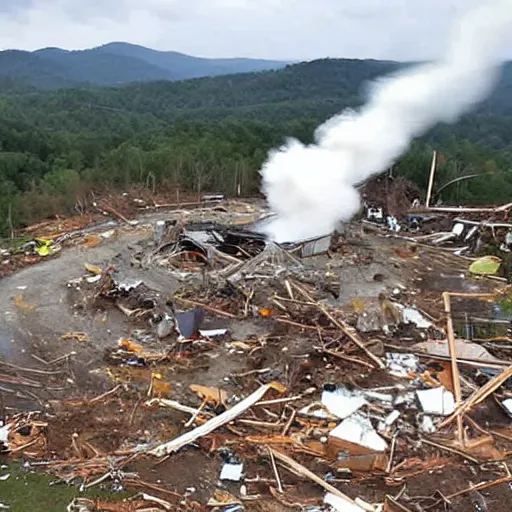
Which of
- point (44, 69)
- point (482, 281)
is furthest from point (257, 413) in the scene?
point (44, 69)

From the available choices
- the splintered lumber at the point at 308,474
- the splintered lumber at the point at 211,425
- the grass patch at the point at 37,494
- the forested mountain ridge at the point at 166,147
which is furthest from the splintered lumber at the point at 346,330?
the forested mountain ridge at the point at 166,147

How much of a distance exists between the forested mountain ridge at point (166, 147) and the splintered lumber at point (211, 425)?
1308cm

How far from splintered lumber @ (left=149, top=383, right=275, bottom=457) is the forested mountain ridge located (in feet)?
42.9

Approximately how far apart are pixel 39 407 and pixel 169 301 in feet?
14.6

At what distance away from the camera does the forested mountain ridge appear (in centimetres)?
2534

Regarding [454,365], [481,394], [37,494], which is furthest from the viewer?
[454,365]

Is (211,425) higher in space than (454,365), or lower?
lower

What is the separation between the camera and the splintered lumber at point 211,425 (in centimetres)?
930

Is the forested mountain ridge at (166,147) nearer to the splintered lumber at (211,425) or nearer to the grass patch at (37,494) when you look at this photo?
the splintered lumber at (211,425)

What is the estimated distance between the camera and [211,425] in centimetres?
984

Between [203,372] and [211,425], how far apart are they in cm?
189

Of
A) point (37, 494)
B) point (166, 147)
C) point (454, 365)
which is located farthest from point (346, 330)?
point (166, 147)

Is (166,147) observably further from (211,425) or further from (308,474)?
(308,474)

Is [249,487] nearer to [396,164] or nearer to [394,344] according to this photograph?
[394,344]
